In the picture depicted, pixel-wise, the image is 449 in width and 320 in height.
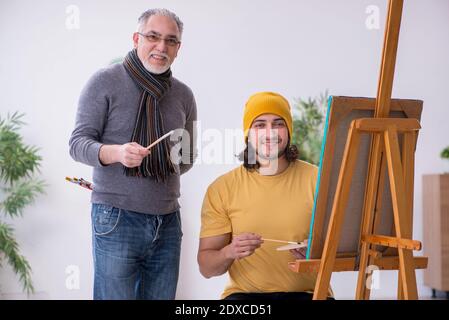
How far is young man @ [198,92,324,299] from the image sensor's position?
6.47ft

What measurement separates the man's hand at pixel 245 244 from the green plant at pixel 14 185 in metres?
3.03

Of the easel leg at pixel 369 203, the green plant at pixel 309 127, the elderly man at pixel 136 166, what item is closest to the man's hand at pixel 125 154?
the elderly man at pixel 136 166

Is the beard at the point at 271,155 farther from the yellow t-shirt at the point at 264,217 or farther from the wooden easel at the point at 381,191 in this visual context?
the wooden easel at the point at 381,191

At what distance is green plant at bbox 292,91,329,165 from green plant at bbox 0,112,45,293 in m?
1.96

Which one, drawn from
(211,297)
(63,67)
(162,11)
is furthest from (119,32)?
(162,11)

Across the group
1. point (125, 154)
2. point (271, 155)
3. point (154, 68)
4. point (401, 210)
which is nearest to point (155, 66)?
point (154, 68)

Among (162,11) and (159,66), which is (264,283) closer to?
(159,66)

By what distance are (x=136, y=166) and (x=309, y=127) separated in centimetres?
296

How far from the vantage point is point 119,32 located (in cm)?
491

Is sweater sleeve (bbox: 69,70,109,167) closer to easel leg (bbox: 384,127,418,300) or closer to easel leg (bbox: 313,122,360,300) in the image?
easel leg (bbox: 313,122,360,300)

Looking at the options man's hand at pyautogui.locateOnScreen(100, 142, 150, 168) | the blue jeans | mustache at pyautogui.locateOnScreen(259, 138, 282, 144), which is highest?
mustache at pyautogui.locateOnScreen(259, 138, 282, 144)

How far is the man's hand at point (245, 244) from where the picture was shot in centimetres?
183

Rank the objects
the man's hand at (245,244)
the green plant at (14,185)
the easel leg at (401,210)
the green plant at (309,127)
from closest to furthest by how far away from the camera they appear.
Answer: the easel leg at (401,210)
the man's hand at (245,244)
the green plant at (14,185)
the green plant at (309,127)

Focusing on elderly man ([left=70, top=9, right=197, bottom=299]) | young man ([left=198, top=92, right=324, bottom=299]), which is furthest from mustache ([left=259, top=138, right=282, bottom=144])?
elderly man ([left=70, top=9, right=197, bottom=299])
